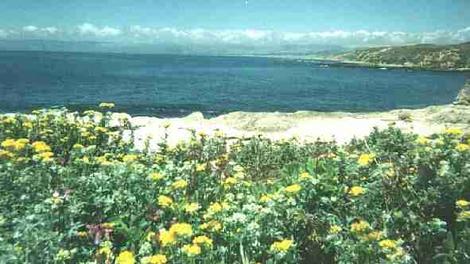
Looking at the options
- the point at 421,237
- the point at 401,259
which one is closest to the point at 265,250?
the point at 401,259

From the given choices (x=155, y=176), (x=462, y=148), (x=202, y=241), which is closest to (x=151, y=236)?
(x=202, y=241)

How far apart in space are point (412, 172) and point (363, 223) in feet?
6.30

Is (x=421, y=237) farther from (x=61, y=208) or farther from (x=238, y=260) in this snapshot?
(x=61, y=208)

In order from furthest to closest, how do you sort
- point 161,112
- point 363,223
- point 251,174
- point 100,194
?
point 161,112, point 251,174, point 100,194, point 363,223

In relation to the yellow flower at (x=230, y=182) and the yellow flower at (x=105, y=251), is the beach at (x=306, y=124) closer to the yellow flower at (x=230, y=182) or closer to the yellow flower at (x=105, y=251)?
the yellow flower at (x=230, y=182)

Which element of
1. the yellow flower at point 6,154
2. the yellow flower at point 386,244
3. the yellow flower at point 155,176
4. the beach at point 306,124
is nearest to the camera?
the yellow flower at point 386,244

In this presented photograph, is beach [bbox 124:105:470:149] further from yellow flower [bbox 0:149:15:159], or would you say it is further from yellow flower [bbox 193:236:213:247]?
yellow flower [bbox 193:236:213:247]

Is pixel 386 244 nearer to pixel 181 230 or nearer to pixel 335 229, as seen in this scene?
pixel 335 229

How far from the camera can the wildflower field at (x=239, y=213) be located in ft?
17.5

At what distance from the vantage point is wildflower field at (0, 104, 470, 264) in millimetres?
5328

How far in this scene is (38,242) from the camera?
5.01 m

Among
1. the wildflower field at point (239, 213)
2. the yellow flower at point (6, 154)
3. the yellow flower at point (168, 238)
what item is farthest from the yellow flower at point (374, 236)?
the yellow flower at point (6, 154)

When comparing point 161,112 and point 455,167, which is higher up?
point 455,167

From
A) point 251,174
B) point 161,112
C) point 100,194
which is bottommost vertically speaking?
point 161,112
